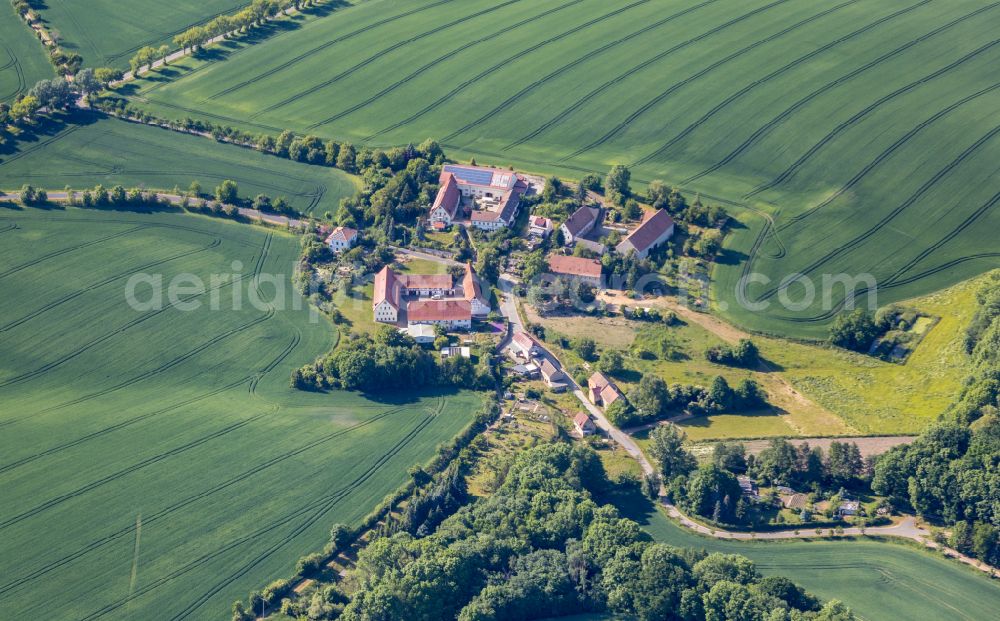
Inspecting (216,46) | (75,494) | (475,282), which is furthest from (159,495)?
(216,46)

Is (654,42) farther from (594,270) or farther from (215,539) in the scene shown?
(215,539)

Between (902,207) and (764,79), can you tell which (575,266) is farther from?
(764,79)

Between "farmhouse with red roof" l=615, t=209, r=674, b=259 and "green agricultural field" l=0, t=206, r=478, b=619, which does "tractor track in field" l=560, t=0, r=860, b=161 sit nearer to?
"farmhouse with red roof" l=615, t=209, r=674, b=259

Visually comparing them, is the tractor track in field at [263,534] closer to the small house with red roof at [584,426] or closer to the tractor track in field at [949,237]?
the small house with red roof at [584,426]

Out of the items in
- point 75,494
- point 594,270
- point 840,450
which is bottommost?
point 75,494

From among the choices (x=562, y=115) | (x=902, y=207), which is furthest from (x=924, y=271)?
(x=562, y=115)

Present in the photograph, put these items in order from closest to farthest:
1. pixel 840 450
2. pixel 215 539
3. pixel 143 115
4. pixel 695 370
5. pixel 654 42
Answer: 1. pixel 215 539
2. pixel 840 450
3. pixel 695 370
4. pixel 143 115
5. pixel 654 42

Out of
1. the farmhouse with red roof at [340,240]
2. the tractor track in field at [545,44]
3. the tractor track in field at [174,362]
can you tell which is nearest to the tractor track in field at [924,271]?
the farmhouse with red roof at [340,240]
